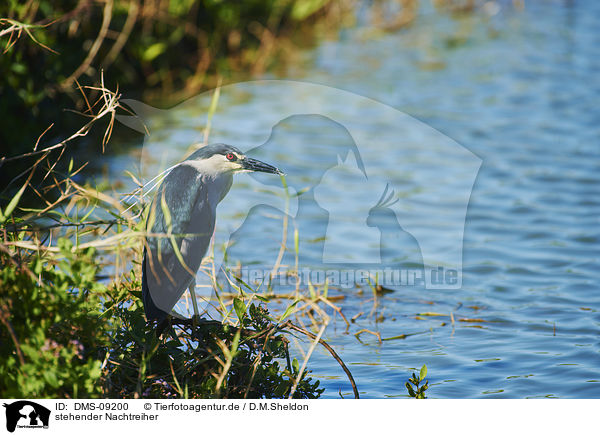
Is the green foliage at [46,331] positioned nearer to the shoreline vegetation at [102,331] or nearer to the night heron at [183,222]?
the shoreline vegetation at [102,331]

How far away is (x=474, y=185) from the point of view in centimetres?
707

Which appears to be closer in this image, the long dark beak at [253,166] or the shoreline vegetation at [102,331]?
the shoreline vegetation at [102,331]

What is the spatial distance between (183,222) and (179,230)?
0.13ft

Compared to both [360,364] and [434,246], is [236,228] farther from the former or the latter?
[360,364]

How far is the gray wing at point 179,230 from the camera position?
3203mm

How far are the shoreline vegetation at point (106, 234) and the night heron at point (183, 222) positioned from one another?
0.11 meters

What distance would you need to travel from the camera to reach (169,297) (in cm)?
317

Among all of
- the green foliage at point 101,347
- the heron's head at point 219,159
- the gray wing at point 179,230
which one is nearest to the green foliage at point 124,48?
the heron's head at point 219,159

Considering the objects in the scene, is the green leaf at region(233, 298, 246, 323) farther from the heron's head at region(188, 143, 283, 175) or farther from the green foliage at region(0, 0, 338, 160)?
the green foliage at region(0, 0, 338, 160)

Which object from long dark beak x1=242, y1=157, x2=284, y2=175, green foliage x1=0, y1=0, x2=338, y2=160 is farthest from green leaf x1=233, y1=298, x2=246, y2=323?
green foliage x1=0, y1=0, x2=338, y2=160

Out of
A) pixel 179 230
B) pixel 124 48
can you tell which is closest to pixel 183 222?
pixel 179 230

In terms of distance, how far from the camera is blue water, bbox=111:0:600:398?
13.9 ft

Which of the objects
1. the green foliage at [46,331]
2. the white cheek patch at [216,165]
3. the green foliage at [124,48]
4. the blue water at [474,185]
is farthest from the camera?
the green foliage at [124,48]

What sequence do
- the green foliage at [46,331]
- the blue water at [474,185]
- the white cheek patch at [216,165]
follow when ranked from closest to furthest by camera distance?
1. the green foliage at [46,331]
2. the white cheek patch at [216,165]
3. the blue water at [474,185]
